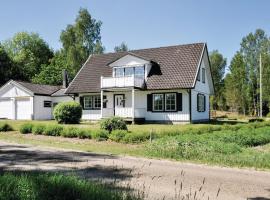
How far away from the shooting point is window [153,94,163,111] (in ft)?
105

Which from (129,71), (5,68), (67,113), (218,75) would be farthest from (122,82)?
(218,75)

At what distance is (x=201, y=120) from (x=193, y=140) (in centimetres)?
1880

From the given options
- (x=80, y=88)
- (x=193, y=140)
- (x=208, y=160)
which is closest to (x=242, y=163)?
(x=208, y=160)

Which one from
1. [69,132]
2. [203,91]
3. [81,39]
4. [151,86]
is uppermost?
[81,39]

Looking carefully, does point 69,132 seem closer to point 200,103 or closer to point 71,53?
point 200,103

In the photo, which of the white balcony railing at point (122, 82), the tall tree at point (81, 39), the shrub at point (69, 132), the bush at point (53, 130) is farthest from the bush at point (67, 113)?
the tall tree at point (81, 39)

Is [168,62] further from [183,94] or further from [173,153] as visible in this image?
[173,153]

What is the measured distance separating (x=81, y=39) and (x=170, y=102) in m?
30.8

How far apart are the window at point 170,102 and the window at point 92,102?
23.5 feet

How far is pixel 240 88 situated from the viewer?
57.0m

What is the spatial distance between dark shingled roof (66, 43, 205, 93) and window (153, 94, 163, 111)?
1.03 m

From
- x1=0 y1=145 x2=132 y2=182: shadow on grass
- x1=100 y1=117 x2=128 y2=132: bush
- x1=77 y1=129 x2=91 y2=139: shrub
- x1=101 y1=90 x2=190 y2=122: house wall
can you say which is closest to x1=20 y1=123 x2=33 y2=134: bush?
x1=77 y1=129 x2=91 y2=139: shrub

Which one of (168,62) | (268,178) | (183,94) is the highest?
(168,62)

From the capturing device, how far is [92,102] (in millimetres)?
35562
